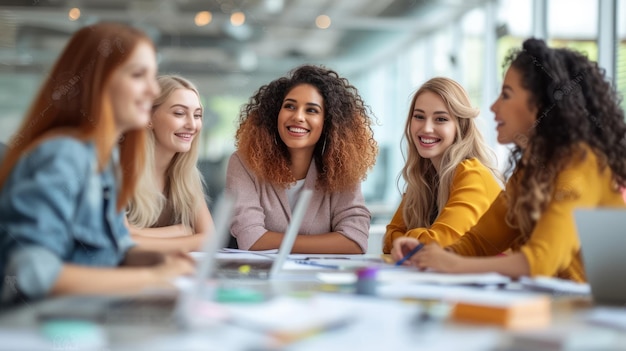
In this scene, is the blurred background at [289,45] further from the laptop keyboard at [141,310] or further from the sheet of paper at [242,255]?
the laptop keyboard at [141,310]

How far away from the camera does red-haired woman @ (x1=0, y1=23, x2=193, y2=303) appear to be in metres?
1.31

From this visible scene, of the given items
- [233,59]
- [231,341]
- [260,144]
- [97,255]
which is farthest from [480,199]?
[233,59]

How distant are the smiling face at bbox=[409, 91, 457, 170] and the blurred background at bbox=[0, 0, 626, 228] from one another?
4.29 metres

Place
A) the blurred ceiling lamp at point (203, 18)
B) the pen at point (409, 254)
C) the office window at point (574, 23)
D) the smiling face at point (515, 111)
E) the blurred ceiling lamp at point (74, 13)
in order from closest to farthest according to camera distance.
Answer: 1. the smiling face at point (515, 111)
2. the pen at point (409, 254)
3. the office window at point (574, 23)
4. the blurred ceiling lamp at point (74, 13)
5. the blurred ceiling lamp at point (203, 18)

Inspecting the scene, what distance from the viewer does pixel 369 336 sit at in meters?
1.12

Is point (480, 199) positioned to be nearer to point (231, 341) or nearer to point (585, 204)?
point (585, 204)

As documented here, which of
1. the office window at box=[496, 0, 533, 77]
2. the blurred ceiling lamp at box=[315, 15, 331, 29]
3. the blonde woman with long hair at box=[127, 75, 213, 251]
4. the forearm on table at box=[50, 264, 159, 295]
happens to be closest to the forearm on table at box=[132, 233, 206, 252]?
the blonde woman with long hair at box=[127, 75, 213, 251]

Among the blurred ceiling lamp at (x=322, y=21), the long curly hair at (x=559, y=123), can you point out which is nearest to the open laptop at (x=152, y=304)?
the long curly hair at (x=559, y=123)

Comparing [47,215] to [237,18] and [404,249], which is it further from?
[237,18]

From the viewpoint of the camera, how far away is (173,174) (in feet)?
9.50

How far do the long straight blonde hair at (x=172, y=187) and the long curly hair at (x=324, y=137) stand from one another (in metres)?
0.26

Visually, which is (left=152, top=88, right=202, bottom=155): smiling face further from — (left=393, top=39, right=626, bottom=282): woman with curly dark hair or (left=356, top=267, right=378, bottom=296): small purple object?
(left=356, top=267, right=378, bottom=296): small purple object

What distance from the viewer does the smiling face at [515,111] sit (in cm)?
196

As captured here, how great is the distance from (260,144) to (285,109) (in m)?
0.20
